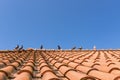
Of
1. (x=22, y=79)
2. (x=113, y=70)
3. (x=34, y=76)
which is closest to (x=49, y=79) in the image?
(x=22, y=79)

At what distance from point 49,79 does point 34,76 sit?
0.92 m

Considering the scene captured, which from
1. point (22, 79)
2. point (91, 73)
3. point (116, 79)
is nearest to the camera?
point (116, 79)

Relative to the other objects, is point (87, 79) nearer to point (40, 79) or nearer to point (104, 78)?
point (104, 78)

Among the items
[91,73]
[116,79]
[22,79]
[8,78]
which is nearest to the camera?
[116,79]

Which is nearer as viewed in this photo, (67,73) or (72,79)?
(72,79)

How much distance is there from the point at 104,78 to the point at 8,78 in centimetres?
170

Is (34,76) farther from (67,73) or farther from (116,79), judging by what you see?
(116,79)

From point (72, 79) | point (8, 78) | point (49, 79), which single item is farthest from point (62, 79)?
point (8, 78)

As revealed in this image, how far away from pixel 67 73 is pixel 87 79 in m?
0.98

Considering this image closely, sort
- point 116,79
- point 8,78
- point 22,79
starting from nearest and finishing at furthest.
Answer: point 116,79 → point 22,79 → point 8,78

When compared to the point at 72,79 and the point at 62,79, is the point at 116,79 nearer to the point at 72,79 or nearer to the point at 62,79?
the point at 72,79

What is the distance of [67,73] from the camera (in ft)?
13.2

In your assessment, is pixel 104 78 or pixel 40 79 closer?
pixel 104 78

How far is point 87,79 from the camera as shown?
3088mm
